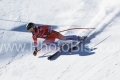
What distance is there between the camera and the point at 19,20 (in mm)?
10719

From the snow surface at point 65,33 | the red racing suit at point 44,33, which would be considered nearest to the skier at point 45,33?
the red racing suit at point 44,33

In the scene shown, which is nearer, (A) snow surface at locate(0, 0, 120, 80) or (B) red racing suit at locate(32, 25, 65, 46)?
(A) snow surface at locate(0, 0, 120, 80)

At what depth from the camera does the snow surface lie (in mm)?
6773

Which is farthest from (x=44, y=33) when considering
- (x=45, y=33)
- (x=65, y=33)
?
(x=65, y=33)

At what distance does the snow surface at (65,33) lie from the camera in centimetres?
677

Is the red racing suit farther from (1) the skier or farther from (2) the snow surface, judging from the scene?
(2) the snow surface

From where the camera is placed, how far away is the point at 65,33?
8.67 metres

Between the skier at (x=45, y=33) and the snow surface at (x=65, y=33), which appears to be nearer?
the snow surface at (x=65, y=33)

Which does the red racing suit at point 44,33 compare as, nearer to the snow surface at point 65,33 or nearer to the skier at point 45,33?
the skier at point 45,33

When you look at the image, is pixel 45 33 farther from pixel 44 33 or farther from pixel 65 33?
pixel 65 33

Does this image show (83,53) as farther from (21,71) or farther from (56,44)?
(21,71)

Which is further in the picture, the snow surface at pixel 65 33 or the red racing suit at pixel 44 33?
the red racing suit at pixel 44 33

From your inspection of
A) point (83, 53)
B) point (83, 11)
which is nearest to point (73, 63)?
point (83, 53)

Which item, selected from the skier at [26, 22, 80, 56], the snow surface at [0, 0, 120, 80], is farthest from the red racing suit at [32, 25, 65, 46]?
the snow surface at [0, 0, 120, 80]
